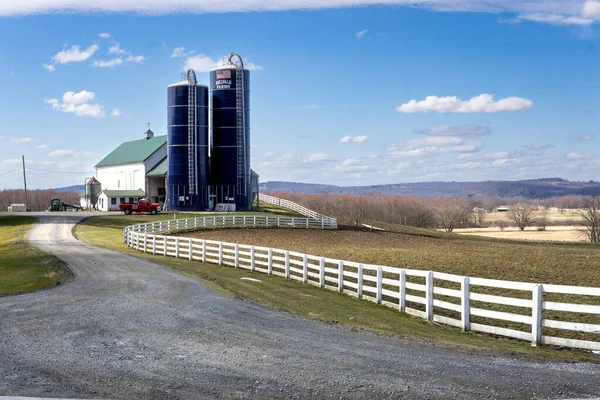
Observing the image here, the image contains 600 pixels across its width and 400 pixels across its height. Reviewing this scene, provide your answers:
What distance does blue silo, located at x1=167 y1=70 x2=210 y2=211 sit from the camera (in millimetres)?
72938

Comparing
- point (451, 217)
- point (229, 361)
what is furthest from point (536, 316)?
point (451, 217)

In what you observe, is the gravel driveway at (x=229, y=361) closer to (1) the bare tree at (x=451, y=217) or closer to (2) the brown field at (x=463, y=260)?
(2) the brown field at (x=463, y=260)

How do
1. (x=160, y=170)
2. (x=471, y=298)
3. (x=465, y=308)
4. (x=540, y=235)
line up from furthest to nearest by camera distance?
(x=540, y=235) < (x=160, y=170) < (x=465, y=308) < (x=471, y=298)

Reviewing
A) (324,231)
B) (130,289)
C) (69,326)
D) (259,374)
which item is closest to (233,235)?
(324,231)

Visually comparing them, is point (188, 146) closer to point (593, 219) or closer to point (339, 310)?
point (593, 219)

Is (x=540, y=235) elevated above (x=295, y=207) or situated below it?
below

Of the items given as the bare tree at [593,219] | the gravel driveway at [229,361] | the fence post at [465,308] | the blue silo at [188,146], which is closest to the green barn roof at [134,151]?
the blue silo at [188,146]

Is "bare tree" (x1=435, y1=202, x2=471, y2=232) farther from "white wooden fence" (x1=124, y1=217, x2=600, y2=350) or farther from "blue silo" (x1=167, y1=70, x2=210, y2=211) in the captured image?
"white wooden fence" (x1=124, y1=217, x2=600, y2=350)

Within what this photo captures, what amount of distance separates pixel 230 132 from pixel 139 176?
1846cm

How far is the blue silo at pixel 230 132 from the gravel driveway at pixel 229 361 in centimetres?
5936

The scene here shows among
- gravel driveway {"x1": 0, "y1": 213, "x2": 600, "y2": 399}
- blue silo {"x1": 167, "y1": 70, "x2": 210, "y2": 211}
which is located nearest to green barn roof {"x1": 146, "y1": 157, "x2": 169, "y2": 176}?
blue silo {"x1": 167, "y1": 70, "x2": 210, "y2": 211}

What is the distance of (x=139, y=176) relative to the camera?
86375mm

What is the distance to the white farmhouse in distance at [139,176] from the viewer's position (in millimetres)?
85188

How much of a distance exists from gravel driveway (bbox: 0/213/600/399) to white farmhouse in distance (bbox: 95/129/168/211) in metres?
70.5
